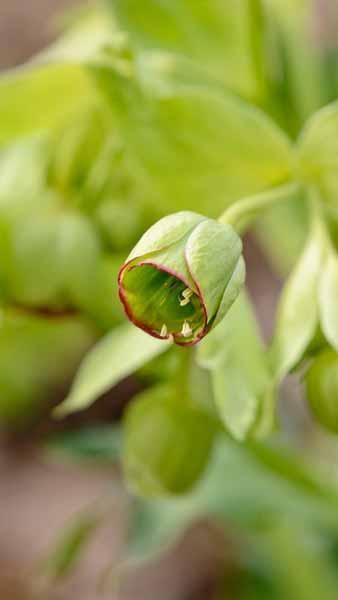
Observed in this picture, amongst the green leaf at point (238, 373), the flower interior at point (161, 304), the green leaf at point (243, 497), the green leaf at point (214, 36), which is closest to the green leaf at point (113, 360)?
the green leaf at point (238, 373)

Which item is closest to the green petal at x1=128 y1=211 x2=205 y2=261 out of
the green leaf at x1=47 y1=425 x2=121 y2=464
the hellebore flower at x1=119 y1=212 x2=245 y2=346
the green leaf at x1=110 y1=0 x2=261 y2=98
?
the hellebore flower at x1=119 y1=212 x2=245 y2=346

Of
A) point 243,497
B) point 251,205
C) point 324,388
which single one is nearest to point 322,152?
point 251,205

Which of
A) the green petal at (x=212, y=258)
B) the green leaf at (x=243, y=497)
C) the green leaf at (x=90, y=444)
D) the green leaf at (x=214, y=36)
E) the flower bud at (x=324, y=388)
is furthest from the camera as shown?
the green leaf at (x=90, y=444)

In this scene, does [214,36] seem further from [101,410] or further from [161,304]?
[101,410]

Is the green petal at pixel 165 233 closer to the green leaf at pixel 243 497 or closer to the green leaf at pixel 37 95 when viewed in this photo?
the green leaf at pixel 37 95


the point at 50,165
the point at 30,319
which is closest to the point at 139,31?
the point at 50,165

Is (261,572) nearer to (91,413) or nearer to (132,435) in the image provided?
(91,413)
